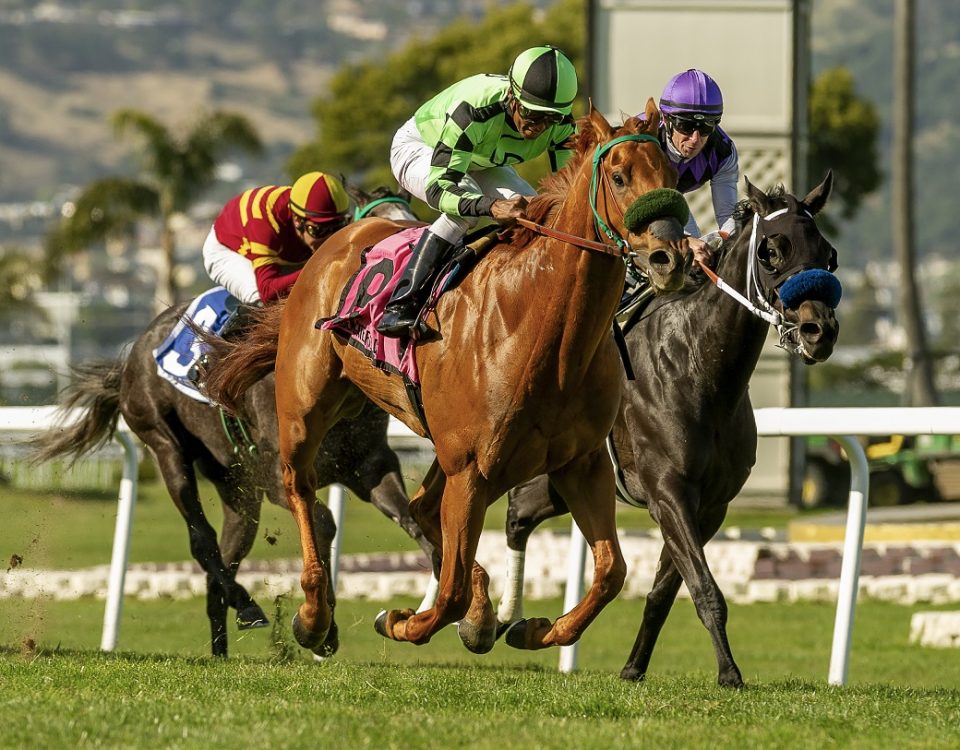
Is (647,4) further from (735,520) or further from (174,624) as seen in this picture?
(174,624)

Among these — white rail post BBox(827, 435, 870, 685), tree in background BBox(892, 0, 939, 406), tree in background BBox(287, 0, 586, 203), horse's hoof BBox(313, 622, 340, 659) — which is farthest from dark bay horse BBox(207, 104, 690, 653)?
tree in background BBox(287, 0, 586, 203)

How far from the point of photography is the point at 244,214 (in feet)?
24.7

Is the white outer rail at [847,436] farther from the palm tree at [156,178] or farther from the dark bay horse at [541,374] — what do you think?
the palm tree at [156,178]

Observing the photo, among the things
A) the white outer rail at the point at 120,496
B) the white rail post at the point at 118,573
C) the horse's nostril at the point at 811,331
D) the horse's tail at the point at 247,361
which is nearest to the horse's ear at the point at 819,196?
the horse's nostril at the point at 811,331

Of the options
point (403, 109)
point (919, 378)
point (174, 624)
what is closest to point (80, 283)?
point (403, 109)

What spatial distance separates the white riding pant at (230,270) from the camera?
7406 millimetres

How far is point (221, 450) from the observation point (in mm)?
7707

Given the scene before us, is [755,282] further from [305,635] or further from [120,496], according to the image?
[120,496]

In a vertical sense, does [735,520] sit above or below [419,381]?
below

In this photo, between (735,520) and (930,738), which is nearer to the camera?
(930,738)

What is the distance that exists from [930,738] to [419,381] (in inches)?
77.7

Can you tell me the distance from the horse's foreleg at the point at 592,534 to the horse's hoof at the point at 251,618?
1812mm

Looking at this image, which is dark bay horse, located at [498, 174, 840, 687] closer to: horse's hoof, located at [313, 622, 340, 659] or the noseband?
the noseband

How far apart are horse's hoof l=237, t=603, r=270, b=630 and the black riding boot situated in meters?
1.81
